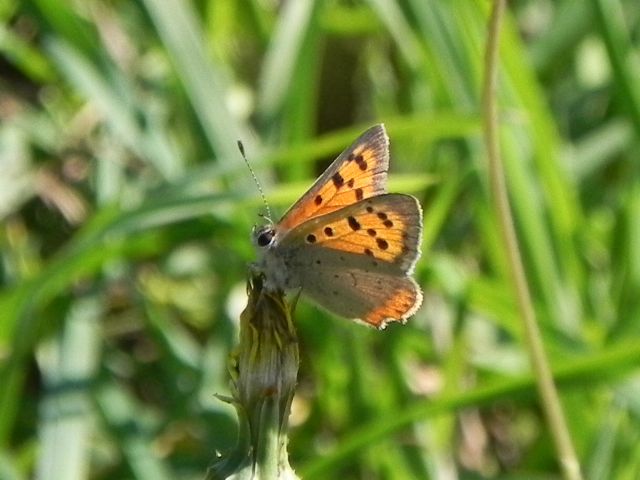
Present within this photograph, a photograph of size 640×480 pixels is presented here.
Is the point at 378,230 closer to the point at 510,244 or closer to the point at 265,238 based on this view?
the point at 265,238

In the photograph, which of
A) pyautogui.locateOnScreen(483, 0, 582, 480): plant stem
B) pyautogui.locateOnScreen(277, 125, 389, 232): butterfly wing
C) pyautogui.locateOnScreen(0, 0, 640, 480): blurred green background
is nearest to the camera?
pyautogui.locateOnScreen(277, 125, 389, 232): butterfly wing

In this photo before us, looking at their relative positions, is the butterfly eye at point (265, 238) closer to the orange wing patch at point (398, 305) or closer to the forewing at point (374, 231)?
the forewing at point (374, 231)

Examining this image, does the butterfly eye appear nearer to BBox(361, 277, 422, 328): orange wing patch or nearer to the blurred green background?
BBox(361, 277, 422, 328): orange wing patch

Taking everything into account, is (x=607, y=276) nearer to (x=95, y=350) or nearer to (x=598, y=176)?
(x=598, y=176)

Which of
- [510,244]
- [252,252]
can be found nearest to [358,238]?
[510,244]

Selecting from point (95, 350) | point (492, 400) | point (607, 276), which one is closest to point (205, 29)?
point (95, 350)

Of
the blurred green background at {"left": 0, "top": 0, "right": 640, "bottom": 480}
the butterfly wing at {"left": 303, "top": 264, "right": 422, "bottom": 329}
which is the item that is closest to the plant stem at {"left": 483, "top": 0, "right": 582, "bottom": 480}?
the blurred green background at {"left": 0, "top": 0, "right": 640, "bottom": 480}

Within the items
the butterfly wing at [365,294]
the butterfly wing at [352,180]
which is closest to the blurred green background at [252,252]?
the butterfly wing at [365,294]
